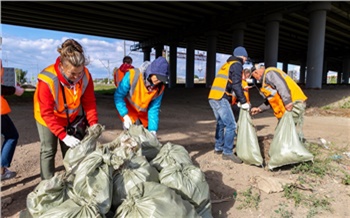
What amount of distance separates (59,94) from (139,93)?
0.87m

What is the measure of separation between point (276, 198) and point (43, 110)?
236 cm

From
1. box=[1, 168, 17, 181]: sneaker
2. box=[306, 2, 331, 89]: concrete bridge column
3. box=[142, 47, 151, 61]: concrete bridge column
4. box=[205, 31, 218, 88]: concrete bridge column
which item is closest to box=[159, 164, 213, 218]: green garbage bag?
box=[1, 168, 17, 181]: sneaker

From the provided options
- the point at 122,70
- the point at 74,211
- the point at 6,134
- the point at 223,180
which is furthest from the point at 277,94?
the point at 122,70

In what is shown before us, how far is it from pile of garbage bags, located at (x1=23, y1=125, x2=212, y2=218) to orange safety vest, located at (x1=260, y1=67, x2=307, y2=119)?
6.44 ft

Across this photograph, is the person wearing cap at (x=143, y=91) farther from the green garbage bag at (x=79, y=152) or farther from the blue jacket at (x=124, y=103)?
the green garbage bag at (x=79, y=152)

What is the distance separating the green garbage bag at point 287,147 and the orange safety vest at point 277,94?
26 centimetres

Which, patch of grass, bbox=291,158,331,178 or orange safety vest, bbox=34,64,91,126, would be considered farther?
patch of grass, bbox=291,158,331,178

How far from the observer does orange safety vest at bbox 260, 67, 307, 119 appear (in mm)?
3416

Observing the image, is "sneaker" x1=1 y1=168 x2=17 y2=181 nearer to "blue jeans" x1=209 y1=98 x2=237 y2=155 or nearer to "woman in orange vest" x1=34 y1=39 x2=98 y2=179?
"woman in orange vest" x1=34 y1=39 x2=98 y2=179

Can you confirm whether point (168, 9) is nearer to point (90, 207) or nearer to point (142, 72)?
point (142, 72)

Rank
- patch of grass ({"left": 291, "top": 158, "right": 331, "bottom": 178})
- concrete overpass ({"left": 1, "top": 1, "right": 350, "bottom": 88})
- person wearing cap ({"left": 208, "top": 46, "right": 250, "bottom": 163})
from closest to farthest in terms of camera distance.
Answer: patch of grass ({"left": 291, "top": 158, "right": 331, "bottom": 178}), person wearing cap ({"left": 208, "top": 46, "right": 250, "bottom": 163}), concrete overpass ({"left": 1, "top": 1, "right": 350, "bottom": 88})

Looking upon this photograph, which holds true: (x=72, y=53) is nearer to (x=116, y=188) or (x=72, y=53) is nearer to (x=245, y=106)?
(x=116, y=188)

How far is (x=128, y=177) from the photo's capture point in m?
1.84

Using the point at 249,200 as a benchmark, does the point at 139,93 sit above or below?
above
